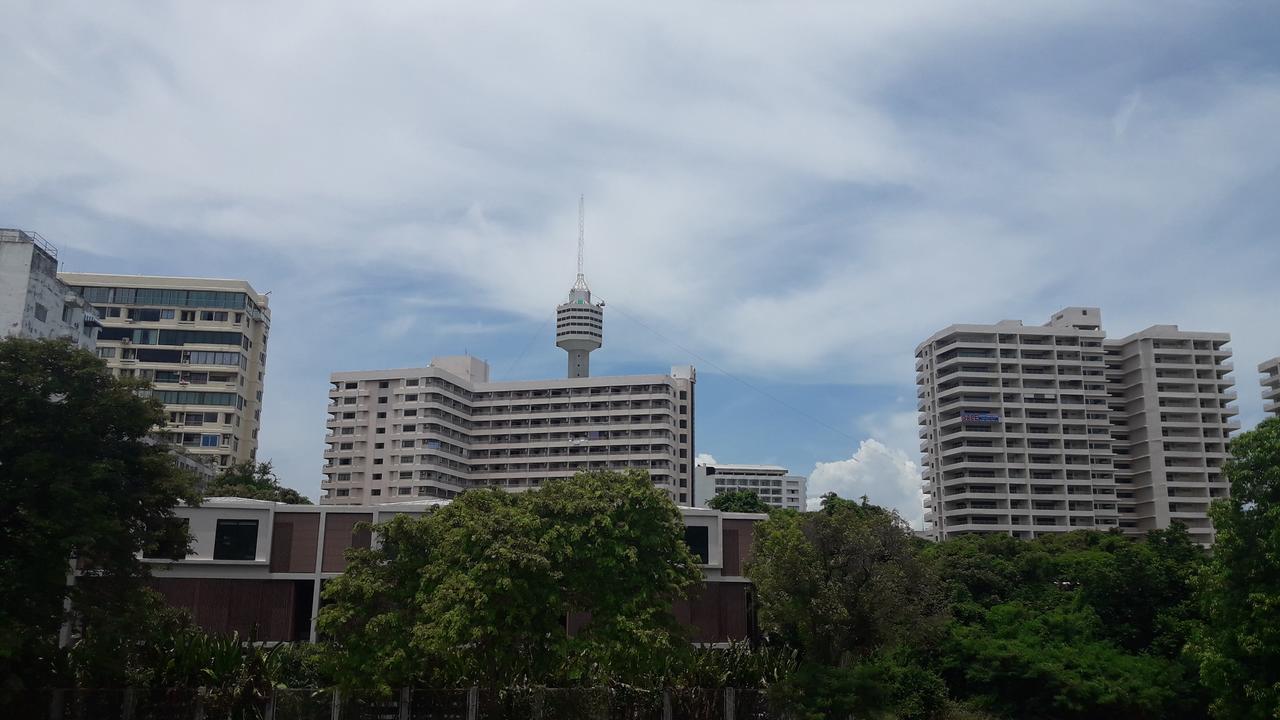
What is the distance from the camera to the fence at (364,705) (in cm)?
3209

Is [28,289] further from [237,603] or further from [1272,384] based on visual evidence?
[1272,384]

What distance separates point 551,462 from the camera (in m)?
132

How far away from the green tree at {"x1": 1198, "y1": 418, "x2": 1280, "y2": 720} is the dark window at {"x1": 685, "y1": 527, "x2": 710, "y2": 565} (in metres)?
21.4

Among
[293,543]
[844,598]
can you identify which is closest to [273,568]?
[293,543]

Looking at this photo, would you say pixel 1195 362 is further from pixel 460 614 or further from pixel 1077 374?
pixel 460 614

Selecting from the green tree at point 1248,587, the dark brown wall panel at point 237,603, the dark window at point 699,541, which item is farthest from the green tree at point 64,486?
the green tree at point 1248,587

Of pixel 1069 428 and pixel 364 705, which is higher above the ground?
pixel 1069 428

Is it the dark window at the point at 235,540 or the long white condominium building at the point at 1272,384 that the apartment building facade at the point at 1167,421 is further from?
the dark window at the point at 235,540

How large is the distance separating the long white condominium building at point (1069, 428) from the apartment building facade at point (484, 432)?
35066mm

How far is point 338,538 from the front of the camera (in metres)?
45.4

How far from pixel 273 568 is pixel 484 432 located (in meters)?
90.1

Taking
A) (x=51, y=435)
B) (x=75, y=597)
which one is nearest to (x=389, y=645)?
(x=75, y=597)

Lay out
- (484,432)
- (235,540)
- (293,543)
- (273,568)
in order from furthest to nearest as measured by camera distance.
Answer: (484,432) → (293,543) → (273,568) → (235,540)

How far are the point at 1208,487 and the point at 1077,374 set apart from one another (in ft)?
66.5
